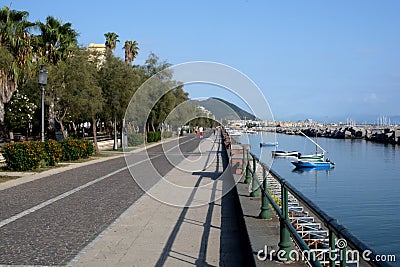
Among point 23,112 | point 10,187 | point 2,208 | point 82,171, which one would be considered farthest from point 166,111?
point 2,208

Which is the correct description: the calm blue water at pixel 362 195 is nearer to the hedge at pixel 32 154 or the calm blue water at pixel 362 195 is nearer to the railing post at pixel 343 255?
the railing post at pixel 343 255

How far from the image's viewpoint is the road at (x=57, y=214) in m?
6.78

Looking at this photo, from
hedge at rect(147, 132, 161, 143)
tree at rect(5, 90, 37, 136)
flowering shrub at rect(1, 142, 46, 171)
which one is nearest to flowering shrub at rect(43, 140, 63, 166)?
flowering shrub at rect(1, 142, 46, 171)

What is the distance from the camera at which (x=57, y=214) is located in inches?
385

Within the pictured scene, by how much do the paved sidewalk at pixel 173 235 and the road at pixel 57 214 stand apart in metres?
0.32

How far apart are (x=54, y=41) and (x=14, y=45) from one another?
227 inches

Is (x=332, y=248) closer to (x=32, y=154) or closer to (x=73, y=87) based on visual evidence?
(x=32, y=154)

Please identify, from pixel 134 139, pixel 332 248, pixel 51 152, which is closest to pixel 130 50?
pixel 134 139

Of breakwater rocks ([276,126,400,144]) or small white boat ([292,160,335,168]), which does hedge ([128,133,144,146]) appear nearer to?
small white boat ([292,160,335,168])

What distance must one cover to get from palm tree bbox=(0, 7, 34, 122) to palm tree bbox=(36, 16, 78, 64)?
9.31 feet

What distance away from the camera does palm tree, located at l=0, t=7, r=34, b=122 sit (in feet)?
90.0

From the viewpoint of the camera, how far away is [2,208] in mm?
10609

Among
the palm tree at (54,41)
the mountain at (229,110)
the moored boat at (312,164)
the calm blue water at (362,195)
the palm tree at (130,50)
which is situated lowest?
the calm blue water at (362,195)

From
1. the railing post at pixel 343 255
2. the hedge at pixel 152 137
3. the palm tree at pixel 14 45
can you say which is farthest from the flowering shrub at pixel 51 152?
the hedge at pixel 152 137
